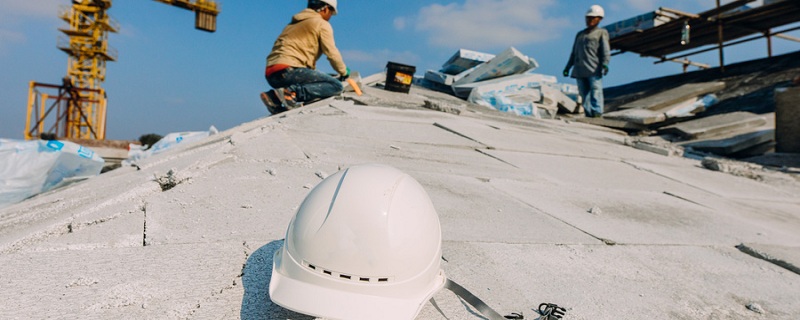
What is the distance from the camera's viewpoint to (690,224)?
7.72 feet

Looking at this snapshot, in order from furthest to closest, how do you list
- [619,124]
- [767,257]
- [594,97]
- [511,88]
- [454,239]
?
[511,88], [594,97], [619,124], [767,257], [454,239]

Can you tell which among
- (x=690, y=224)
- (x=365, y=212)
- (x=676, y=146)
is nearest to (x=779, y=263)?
(x=690, y=224)

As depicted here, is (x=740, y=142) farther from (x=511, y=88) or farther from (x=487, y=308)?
(x=487, y=308)

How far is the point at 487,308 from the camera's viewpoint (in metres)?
1.13

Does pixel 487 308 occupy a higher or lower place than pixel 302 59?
lower

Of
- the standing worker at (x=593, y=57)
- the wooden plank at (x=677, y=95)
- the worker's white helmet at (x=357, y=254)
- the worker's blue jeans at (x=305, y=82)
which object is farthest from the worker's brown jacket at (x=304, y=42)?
the wooden plank at (x=677, y=95)

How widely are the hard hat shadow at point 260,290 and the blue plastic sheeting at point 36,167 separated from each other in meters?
3.03

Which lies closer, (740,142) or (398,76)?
(740,142)

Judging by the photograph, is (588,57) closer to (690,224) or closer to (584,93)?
(584,93)

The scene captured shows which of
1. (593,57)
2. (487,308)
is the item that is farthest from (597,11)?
(487,308)

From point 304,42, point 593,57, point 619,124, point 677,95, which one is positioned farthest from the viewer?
point 677,95

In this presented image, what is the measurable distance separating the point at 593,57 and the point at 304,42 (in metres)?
4.65

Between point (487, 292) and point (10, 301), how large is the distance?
1.27m

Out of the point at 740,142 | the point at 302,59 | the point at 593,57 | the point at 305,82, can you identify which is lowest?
the point at 740,142
